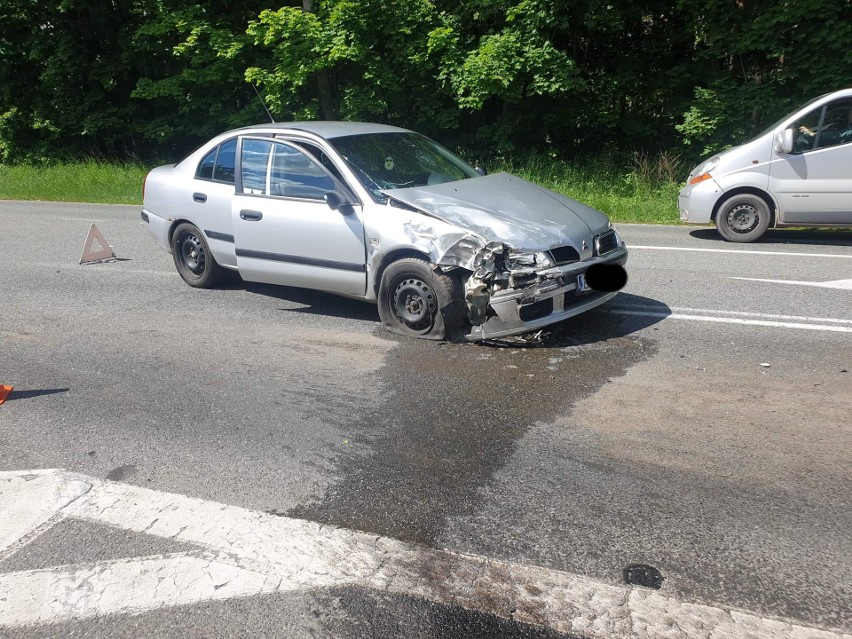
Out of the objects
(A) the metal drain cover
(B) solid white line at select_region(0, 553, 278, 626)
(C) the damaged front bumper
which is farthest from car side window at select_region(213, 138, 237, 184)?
(A) the metal drain cover

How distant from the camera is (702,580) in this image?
3.26m

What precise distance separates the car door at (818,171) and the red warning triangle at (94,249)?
9.17m

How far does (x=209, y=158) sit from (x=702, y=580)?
6.75 metres

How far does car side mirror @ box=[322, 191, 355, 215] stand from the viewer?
6.82 meters

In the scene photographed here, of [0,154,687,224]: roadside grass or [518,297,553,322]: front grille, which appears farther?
[0,154,687,224]: roadside grass

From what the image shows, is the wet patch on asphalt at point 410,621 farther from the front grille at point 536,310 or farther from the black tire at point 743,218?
the black tire at point 743,218

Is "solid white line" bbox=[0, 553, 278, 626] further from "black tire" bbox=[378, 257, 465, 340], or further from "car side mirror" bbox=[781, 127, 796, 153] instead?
"car side mirror" bbox=[781, 127, 796, 153]

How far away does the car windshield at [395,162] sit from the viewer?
705 centimetres

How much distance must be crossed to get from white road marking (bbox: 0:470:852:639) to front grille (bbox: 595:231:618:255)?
3749 mm

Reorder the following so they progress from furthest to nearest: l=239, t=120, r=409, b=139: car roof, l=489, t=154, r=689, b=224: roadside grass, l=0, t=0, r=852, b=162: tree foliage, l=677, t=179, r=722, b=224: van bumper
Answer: l=0, t=0, r=852, b=162: tree foliage < l=489, t=154, r=689, b=224: roadside grass < l=677, t=179, r=722, b=224: van bumper < l=239, t=120, r=409, b=139: car roof

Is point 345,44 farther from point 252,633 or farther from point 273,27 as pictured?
point 252,633

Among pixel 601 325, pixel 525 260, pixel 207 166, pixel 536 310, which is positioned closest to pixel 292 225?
pixel 207 166

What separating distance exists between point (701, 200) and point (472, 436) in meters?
7.68

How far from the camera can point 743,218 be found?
10844 mm
